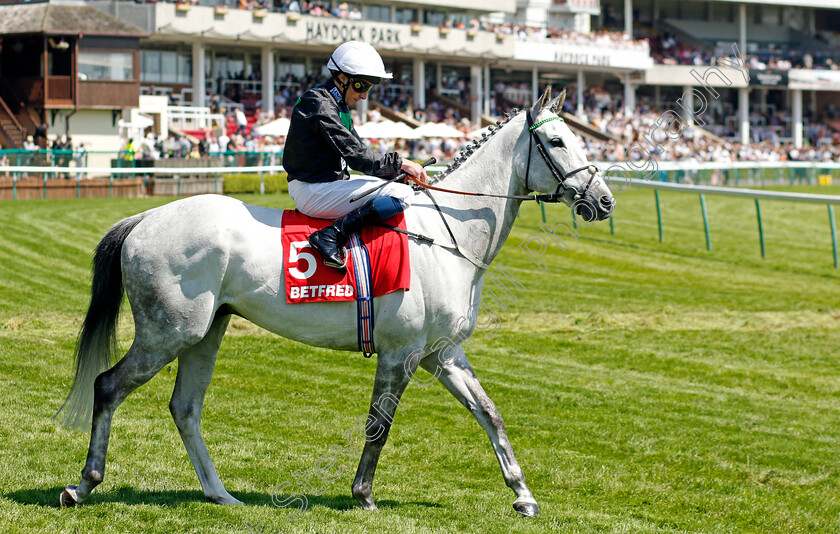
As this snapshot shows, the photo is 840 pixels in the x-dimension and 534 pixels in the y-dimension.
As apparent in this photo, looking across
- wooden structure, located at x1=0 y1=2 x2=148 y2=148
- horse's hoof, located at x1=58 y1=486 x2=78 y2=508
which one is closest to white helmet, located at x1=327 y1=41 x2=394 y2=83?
horse's hoof, located at x1=58 y1=486 x2=78 y2=508

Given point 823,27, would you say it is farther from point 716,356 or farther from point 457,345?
point 457,345

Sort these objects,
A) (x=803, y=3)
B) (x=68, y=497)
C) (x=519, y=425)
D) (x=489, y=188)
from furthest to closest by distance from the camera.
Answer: (x=803, y=3), (x=519, y=425), (x=489, y=188), (x=68, y=497)

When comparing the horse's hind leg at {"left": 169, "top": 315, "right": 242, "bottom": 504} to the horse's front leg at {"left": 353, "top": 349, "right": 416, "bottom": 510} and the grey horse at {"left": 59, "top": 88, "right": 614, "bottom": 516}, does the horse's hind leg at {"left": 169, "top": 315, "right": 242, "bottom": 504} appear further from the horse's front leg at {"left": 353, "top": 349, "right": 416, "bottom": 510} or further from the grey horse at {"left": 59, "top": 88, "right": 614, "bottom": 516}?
the horse's front leg at {"left": 353, "top": 349, "right": 416, "bottom": 510}

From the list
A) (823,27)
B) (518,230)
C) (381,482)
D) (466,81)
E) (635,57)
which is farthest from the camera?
(823,27)

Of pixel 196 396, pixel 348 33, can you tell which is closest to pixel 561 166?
pixel 196 396

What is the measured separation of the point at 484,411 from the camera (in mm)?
5500

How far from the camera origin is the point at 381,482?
607 cm

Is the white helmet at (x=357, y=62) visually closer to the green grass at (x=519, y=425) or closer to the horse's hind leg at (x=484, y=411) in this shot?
the horse's hind leg at (x=484, y=411)

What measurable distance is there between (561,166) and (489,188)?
0.42 meters

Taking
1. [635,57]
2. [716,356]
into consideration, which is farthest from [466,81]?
[716,356]

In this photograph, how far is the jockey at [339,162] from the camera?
5227 mm

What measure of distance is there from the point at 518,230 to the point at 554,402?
11803 mm

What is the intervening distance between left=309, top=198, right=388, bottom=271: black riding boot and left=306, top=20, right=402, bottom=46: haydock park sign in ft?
118

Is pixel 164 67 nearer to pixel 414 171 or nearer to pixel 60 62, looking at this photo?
pixel 60 62
